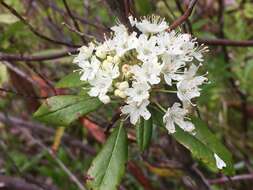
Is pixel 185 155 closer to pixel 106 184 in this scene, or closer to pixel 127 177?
pixel 106 184

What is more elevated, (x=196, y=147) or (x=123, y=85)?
(x=123, y=85)

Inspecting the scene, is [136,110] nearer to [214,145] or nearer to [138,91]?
[138,91]

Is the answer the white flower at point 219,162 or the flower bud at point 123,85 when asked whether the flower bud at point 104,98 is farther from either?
the white flower at point 219,162

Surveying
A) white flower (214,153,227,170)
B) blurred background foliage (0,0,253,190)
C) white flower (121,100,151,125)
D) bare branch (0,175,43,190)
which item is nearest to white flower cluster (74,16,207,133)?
white flower (121,100,151,125)

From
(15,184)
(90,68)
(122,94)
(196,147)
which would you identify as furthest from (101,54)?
(15,184)

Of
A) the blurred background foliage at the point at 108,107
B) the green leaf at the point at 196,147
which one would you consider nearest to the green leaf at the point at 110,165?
the green leaf at the point at 196,147

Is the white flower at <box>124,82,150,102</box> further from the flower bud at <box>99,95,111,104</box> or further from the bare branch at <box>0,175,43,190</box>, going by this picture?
the bare branch at <box>0,175,43,190</box>
